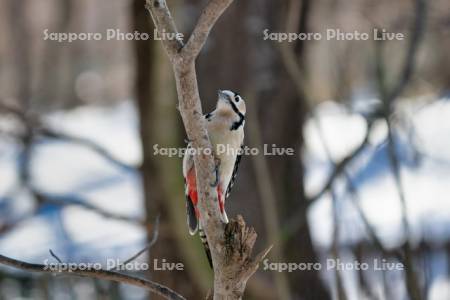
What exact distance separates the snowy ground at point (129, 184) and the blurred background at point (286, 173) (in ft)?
0.10

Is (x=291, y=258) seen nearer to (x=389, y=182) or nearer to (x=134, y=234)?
(x=389, y=182)

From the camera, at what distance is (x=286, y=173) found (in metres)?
6.50

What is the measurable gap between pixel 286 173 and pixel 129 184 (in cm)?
452

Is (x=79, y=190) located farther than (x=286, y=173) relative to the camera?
Yes

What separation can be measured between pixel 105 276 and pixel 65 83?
12506 mm

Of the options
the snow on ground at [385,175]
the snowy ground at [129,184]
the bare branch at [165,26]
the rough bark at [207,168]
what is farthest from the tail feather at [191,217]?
the bare branch at [165,26]

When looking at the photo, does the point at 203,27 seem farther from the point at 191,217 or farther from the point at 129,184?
the point at 129,184

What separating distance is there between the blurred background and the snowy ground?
30 mm

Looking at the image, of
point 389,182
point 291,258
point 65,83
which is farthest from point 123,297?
point 65,83

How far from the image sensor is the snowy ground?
5949 mm

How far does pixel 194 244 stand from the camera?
5.89m

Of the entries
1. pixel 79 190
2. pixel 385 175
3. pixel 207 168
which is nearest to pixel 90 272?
pixel 207 168

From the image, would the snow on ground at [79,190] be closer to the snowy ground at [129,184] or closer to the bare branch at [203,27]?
the snowy ground at [129,184]

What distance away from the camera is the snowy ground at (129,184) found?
5.95 metres
